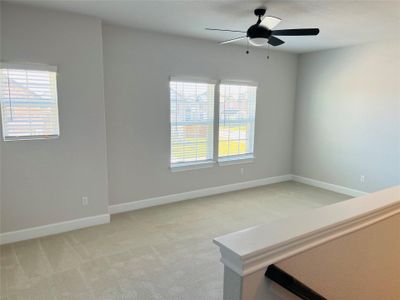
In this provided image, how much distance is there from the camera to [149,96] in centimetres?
437

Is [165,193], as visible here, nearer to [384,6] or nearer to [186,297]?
[186,297]

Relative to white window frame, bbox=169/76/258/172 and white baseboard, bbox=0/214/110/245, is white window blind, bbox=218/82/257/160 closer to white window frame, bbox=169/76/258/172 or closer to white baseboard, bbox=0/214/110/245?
white window frame, bbox=169/76/258/172

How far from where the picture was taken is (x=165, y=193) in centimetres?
474

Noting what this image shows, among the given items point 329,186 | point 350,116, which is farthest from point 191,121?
point 329,186

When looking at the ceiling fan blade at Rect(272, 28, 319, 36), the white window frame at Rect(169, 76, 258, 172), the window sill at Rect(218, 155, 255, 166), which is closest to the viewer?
the ceiling fan blade at Rect(272, 28, 319, 36)

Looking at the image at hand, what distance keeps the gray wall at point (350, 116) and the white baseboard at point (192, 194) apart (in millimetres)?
803

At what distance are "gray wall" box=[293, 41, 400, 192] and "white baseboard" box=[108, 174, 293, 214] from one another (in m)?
0.80

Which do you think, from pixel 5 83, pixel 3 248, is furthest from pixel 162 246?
pixel 5 83

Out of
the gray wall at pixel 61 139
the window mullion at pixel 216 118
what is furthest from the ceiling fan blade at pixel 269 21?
the gray wall at pixel 61 139

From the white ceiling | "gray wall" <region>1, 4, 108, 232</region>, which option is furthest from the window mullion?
"gray wall" <region>1, 4, 108, 232</region>

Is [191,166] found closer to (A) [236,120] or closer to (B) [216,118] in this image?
(B) [216,118]

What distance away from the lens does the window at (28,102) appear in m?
3.17

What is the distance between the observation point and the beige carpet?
8.21 ft

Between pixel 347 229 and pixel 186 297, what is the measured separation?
1582mm
